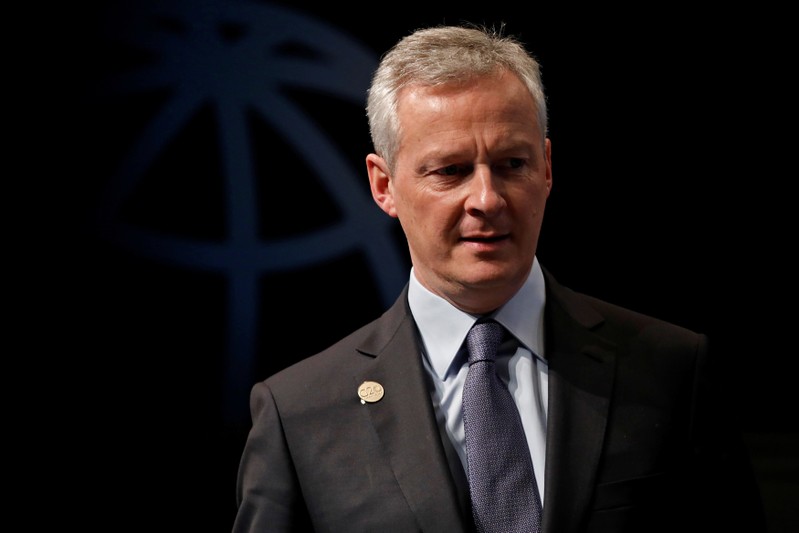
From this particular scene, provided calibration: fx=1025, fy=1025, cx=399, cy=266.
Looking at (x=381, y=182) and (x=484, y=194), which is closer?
(x=484, y=194)

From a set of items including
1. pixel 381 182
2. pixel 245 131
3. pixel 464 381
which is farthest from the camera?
pixel 245 131

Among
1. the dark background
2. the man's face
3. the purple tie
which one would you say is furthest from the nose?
the dark background

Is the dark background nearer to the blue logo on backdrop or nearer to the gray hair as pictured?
the blue logo on backdrop

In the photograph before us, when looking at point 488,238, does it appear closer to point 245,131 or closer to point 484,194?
point 484,194

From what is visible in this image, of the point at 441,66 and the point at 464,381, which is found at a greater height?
the point at 441,66

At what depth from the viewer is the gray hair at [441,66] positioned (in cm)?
168

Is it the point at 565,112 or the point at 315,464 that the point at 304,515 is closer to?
the point at 315,464

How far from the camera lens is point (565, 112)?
3.09m

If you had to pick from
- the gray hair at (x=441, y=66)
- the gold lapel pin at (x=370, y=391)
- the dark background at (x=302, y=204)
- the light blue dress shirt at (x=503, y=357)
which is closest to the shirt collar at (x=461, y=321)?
the light blue dress shirt at (x=503, y=357)

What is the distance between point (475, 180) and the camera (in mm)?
1660

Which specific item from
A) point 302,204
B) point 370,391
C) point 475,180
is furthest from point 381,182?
point 302,204

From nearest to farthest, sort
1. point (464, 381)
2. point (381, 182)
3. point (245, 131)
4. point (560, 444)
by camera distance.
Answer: point (560, 444)
point (464, 381)
point (381, 182)
point (245, 131)

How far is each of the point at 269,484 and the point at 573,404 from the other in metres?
0.54

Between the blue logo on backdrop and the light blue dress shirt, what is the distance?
1408 mm
